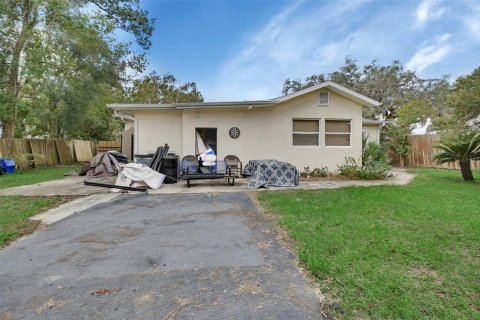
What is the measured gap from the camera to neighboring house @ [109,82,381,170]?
419 inches

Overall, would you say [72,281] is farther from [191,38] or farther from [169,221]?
[191,38]

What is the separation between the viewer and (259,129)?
35.7 ft

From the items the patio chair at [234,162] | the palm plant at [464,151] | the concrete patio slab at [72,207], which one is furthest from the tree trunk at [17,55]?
the palm plant at [464,151]

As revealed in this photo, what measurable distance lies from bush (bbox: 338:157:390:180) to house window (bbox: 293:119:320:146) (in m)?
1.56

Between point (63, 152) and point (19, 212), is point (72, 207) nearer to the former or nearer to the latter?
point (19, 212)

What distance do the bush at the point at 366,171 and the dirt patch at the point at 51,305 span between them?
9.79 metres

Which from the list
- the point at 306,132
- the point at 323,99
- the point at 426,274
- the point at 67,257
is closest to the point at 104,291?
the point at 67,257

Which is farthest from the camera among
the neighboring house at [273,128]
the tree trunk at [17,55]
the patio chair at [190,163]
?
the tree trunk at [17,55]

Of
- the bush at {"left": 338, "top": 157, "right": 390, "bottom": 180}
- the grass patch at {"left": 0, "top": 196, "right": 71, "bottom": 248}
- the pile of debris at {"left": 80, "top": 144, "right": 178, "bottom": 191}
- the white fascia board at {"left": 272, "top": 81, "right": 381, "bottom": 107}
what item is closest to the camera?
the grass patch at {"left": 0, "top": 196, "right": 71, "bottom": 248}

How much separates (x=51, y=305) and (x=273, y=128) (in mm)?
9443

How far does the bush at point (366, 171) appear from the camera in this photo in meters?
10.0

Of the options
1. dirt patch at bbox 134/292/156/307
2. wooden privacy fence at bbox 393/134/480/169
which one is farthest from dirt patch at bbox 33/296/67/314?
wooden privacy fence at bbox 393/134/480/169

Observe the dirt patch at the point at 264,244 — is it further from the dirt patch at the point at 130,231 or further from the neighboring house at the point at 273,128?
the neighboring house at the point at 273,128

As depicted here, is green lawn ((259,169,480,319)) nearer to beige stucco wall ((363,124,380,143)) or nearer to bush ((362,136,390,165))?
bush ((362,136,390,165))
